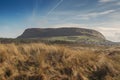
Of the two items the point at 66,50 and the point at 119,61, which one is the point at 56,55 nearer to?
the point at 66,50

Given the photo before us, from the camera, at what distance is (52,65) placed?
37.2 feet

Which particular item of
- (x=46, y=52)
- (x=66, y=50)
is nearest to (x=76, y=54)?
(x=66, y=50)

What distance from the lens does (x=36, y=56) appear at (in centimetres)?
1158

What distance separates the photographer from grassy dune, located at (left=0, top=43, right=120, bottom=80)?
10297 millimetres

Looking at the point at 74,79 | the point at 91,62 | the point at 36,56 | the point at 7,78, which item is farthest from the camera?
the point at 91,62

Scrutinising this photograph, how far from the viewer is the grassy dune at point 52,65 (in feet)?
33.8

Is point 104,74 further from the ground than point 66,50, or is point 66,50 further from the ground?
point 66,50

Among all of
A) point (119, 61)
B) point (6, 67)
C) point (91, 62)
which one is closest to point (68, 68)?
point (91, 62)

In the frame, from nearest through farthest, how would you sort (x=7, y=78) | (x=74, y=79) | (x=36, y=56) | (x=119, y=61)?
(x=7, y=78) < (x=74, y=79) < (x=36, y=56) < (x=119, y=61)

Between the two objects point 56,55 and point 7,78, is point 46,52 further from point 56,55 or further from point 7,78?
point 7,78

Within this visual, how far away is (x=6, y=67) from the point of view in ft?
33.8

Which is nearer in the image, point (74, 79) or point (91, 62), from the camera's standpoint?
point (74, 79)

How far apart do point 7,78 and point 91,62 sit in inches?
175

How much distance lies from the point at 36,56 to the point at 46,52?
2.79ft
